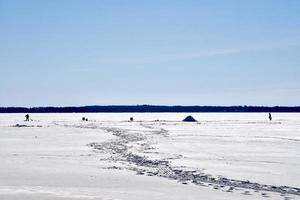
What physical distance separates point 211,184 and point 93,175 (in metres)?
3.82

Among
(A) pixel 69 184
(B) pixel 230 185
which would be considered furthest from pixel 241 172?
(A) pixel 69 184

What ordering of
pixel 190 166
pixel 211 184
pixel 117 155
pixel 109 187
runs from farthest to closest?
1. pixel 117 155
2. pixel 190 166
3. pixel 211 184
4. pixel 109 187

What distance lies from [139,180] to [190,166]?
422 centimetres

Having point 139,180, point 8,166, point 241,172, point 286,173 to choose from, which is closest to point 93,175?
point 139,180

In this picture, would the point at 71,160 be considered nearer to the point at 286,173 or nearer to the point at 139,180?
the point at 139,180

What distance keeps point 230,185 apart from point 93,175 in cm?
436

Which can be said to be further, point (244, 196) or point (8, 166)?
point (8, 166)

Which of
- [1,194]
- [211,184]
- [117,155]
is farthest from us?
[117,155]

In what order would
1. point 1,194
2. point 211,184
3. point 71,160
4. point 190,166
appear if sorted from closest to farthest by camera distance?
point 1,194 < point 211,184 < point 190,166 < point 71,160

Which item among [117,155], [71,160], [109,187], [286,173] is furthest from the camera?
[117,155]

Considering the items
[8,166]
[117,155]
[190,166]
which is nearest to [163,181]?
[190,166]

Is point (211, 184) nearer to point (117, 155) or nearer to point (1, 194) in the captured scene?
point (1, 194)

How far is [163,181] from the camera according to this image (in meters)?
13.2

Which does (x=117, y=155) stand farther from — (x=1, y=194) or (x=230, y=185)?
(x=1, y=194)
